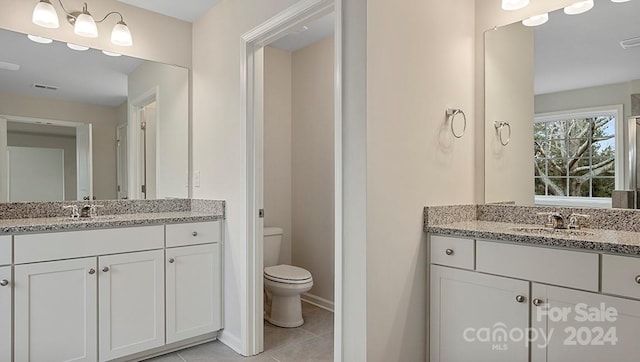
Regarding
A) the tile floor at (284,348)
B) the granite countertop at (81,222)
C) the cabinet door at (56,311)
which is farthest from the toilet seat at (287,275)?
the cabinet door at (56,311)

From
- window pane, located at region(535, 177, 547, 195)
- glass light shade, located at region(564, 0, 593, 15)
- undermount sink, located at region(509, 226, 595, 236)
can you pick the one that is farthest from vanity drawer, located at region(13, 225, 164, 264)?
glass light shade, located at region(564, 0, 593, 15)

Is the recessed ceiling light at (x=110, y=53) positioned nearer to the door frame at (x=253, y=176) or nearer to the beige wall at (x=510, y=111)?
the door frame at (x=253, y=176)

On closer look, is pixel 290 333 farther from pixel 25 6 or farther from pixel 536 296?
pixel 25 6

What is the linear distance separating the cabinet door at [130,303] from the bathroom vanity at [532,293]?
161 cm

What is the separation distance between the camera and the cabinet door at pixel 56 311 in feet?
6.12

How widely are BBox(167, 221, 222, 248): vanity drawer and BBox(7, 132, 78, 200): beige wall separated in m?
0.70

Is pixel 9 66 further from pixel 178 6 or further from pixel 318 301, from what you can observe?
pixel 318 301

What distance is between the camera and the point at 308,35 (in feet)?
10.8

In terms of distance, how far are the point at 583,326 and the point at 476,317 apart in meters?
0.43

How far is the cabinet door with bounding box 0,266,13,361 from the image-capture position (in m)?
1.81

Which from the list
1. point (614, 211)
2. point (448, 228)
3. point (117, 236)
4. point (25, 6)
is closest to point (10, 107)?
point (25, 6)

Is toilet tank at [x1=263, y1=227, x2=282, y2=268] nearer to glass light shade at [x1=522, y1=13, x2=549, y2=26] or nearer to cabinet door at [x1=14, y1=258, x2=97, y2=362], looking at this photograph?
cabinet door at [x1=14, y1=258, x2=97, y2=362]

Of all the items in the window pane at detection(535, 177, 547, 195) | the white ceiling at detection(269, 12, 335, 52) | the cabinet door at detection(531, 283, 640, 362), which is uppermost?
the white ceiling at detection(269, 12, 335, 52)

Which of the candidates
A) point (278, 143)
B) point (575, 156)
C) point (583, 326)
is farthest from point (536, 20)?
point (278, 143)
